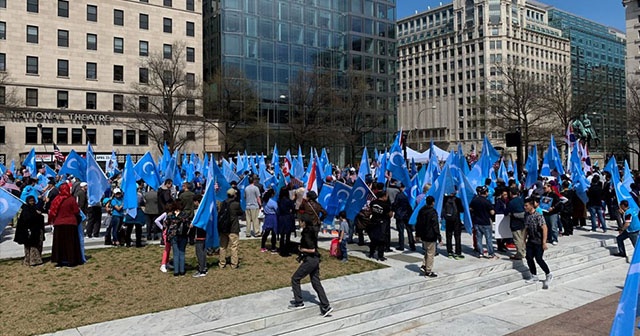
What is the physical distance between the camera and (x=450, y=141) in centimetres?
12094

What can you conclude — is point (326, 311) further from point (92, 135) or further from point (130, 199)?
point (92, 135)

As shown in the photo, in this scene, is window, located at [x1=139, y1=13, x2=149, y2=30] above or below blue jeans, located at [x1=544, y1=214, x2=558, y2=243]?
above

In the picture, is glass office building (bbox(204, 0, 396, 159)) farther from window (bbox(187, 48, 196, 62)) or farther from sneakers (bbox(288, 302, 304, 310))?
sneakers (bbox(288, 302, 304, 310))

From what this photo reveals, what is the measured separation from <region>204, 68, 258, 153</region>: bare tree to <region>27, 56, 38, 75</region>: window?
1678 centimetres

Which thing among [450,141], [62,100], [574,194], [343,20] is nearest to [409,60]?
[450,141]

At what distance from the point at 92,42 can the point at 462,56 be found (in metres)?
90.2

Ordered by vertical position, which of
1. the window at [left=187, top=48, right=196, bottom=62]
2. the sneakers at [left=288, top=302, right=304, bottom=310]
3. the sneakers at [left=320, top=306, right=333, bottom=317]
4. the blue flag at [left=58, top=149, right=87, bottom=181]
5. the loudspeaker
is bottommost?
the sneakers at [left=320, top=306, right=333, bottom=317]

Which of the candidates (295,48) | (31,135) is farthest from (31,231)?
(295,48)

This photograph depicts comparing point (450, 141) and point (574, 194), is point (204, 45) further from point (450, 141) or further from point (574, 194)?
point (450, 141)

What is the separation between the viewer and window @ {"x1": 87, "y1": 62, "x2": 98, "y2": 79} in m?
53.1

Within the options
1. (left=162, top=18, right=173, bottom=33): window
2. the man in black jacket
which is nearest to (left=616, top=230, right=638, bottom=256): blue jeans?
the man in black jacket

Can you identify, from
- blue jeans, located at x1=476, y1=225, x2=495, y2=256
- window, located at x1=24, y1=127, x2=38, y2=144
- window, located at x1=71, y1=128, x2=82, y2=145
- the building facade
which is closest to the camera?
blue jeans, located at x1=476, y1=225, x2=495, y2=256

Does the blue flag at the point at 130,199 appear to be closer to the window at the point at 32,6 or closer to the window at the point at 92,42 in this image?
the window at the point at 92,42

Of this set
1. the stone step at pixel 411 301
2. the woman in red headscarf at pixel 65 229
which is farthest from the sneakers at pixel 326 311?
the woman in red headscarf at pixel 65 229
